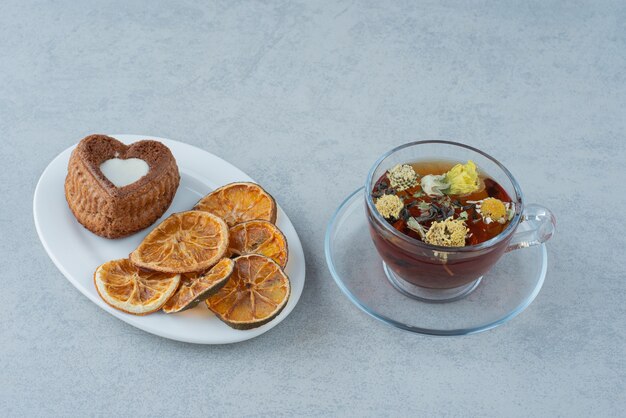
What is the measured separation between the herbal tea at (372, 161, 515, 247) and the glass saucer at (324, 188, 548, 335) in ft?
0.72

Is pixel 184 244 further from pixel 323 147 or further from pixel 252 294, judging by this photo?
pixel 323 147

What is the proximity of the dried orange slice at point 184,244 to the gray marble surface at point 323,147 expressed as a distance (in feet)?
0.63

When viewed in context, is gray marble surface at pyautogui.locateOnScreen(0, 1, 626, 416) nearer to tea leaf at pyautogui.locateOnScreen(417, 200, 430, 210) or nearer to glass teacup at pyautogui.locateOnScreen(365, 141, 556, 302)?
glass teacup at pyautogui.locateOnScreen(365, 141, 556, 302)

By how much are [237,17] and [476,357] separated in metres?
1.66

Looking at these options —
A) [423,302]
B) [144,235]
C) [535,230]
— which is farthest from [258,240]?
[535,230]

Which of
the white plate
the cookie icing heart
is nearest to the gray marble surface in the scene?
the white plate

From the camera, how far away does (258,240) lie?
7.39 feet

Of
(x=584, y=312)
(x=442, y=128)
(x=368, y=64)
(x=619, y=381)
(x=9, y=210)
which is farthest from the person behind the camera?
(x=368, y=64)

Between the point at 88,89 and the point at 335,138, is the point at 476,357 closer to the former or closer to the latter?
the point at 335,138

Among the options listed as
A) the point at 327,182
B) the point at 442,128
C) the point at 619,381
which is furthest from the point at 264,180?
the point at 619,381

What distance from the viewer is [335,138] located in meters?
2.76

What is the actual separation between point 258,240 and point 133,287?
357mm

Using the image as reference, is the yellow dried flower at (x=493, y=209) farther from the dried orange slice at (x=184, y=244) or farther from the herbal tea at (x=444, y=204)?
the dried orange slice at (x=184, y=244)

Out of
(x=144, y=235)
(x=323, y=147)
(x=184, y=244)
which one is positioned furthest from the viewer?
(x=323, y=147)
